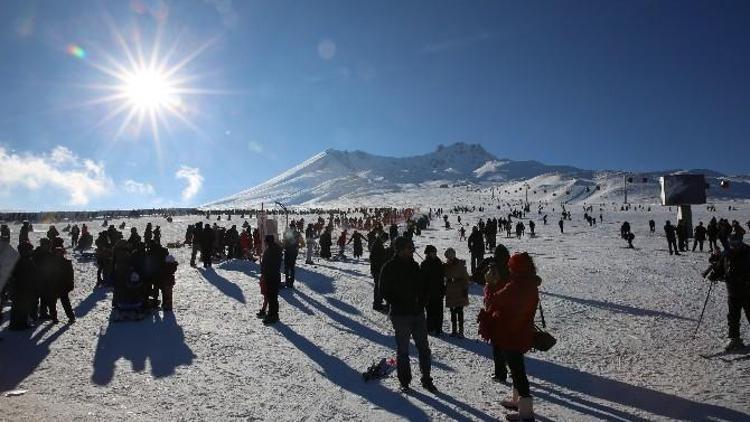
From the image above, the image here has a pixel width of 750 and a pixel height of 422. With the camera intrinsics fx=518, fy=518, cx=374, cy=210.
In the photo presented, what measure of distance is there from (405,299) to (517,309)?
1359 millimetres

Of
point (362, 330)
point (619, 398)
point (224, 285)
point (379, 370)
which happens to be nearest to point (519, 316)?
point (619, 398)

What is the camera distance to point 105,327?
930 cm

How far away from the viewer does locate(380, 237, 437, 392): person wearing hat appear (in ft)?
18.8

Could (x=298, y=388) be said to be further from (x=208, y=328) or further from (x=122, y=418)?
(x=208, y=328)

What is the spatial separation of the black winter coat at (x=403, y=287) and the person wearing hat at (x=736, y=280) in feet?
14.2

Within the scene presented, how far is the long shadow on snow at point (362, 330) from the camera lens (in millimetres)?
7902

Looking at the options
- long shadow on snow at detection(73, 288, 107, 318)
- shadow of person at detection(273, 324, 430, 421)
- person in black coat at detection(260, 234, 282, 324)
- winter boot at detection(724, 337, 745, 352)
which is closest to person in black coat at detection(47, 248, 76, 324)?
long shadow on snow at detection(73, 288, 107, 318)

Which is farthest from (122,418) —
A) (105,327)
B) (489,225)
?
(489,225)

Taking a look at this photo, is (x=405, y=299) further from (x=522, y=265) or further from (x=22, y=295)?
(x=22, y=295)

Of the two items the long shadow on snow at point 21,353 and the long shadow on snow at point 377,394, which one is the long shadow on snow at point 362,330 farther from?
the long shadow on snow at point 21,353

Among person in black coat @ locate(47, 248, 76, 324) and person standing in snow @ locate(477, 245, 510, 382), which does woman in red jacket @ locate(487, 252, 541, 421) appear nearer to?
person standing in snow @ locate(477, 245, 510, 382)

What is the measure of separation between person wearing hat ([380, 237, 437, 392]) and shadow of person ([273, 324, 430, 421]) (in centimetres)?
34

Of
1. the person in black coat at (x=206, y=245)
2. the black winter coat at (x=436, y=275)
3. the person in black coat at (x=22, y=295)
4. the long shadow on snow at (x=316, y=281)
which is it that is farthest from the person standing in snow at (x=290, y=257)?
the black winter coat at (x=436, y=275)

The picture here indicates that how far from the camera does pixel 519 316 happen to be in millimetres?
4805
